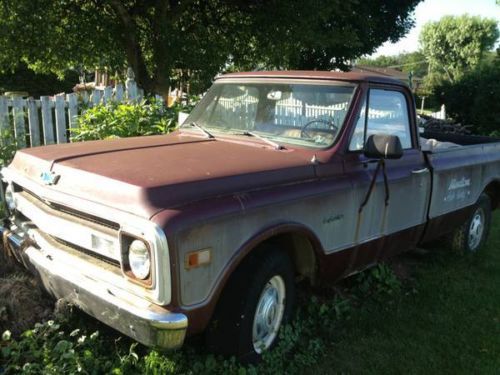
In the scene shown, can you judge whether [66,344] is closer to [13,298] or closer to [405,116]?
[13,298]

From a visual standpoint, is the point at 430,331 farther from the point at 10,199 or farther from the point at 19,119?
the point at 19,119

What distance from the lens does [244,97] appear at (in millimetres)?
4223

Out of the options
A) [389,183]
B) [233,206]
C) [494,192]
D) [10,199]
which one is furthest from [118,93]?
[233,206]

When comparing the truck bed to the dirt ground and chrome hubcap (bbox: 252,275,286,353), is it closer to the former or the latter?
chrome hubcap (bbox: 252,275,286,353)

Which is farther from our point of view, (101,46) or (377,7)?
(377,7)

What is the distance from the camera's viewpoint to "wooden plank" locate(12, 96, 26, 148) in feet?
21.2

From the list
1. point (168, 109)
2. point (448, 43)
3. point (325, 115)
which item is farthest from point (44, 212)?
point (448, 43)

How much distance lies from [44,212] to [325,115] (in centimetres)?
205

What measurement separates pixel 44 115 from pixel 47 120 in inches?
3.0

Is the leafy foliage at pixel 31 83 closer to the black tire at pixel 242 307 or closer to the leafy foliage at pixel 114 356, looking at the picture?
the leafy foliage at pixel 114 356

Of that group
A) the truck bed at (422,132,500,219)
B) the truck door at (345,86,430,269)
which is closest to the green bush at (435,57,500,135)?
the truck bed at (422,132,500,219)

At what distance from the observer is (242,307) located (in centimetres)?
298

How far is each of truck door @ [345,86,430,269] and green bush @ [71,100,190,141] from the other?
2.60m

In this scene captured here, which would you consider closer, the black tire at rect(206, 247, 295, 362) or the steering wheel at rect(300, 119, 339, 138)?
the black tire at rect(206, 247, 295, 362)
